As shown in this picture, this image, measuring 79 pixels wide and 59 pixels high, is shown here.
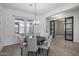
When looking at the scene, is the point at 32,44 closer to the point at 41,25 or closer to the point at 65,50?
the point at 41,25

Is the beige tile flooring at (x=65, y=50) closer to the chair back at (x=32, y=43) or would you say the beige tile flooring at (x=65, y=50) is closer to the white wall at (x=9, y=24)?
the chair back at (x=32, y=43)

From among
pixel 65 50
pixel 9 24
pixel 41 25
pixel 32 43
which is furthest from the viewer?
pixel 41 25

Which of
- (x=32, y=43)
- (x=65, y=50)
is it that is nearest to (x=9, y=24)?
(x=32, y=43)

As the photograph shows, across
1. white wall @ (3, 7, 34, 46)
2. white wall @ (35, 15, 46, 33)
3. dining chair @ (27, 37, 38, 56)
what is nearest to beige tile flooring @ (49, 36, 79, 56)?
dining chair @ (27, 37, 38, 56)

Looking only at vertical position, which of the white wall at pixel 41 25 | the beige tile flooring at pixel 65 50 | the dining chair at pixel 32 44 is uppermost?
the white wall at pixel 41 25

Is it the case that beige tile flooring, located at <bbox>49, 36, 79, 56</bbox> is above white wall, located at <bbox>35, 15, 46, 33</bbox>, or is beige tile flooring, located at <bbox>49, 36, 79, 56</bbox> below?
below

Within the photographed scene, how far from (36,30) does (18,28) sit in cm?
96

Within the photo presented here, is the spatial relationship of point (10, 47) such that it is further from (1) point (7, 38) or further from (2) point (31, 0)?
(2) point (31, 0)

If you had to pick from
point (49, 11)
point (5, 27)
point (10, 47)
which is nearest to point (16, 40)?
point (10, 47)

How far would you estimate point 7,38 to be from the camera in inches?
122

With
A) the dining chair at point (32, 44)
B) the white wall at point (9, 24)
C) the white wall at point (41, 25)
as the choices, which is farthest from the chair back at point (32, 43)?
the white wall at point (41, 25)

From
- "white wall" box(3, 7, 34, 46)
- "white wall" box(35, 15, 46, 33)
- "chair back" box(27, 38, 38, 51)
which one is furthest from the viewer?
"white wall" box(35, 15, 46, 33)

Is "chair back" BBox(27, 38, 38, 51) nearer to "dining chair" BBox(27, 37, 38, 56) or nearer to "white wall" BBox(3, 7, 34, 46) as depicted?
Answer: "dining chair" BBox(27, 37, 38, 56)

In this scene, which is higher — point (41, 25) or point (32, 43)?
point (41, 25)
